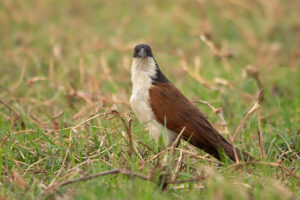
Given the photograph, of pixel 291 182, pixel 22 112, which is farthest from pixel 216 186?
pixel 22 112

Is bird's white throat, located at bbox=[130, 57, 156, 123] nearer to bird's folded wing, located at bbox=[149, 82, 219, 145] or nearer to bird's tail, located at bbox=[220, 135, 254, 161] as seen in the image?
bird's folded wing, located at bbox=[149, 82, 219, 145]

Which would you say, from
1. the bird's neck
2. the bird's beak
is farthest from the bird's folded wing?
the bird's beak

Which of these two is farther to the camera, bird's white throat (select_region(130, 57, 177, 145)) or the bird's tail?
bird's white throat (select_region(130, 57, 177, 145))

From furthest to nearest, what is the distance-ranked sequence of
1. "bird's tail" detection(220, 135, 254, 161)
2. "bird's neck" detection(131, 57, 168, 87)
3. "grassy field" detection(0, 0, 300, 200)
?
"bird's neck" detection(131, 57, 168, 87)
"bird's tail" detection(220, 135, 254, 161)
"grassy field" detection(0, 0, 300, 200)

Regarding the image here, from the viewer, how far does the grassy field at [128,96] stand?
2770mm

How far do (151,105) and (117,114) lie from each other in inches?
12.6

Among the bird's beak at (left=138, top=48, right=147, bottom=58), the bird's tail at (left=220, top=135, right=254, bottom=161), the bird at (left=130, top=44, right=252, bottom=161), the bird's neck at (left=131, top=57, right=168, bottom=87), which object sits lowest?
the bird's tail at (left=220, top=135, right=254, bottom=161)

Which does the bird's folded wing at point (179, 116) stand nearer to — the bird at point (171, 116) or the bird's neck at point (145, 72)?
the bird at point (171, 116)

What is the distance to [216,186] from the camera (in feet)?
8.22

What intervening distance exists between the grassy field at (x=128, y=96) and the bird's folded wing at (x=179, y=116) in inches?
5.8

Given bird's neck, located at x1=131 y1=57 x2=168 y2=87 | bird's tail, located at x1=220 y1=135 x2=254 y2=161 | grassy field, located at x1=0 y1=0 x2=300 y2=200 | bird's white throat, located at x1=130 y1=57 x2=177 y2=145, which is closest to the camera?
grassy field, located at x1=0 y1=0 x2=300 y2=200

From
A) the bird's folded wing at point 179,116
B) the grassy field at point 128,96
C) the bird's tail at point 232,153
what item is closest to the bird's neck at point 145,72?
the bird's folded wing at point 179,116

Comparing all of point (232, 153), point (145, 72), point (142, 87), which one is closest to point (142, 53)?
point (145, 72)

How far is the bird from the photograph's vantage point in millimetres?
3316
